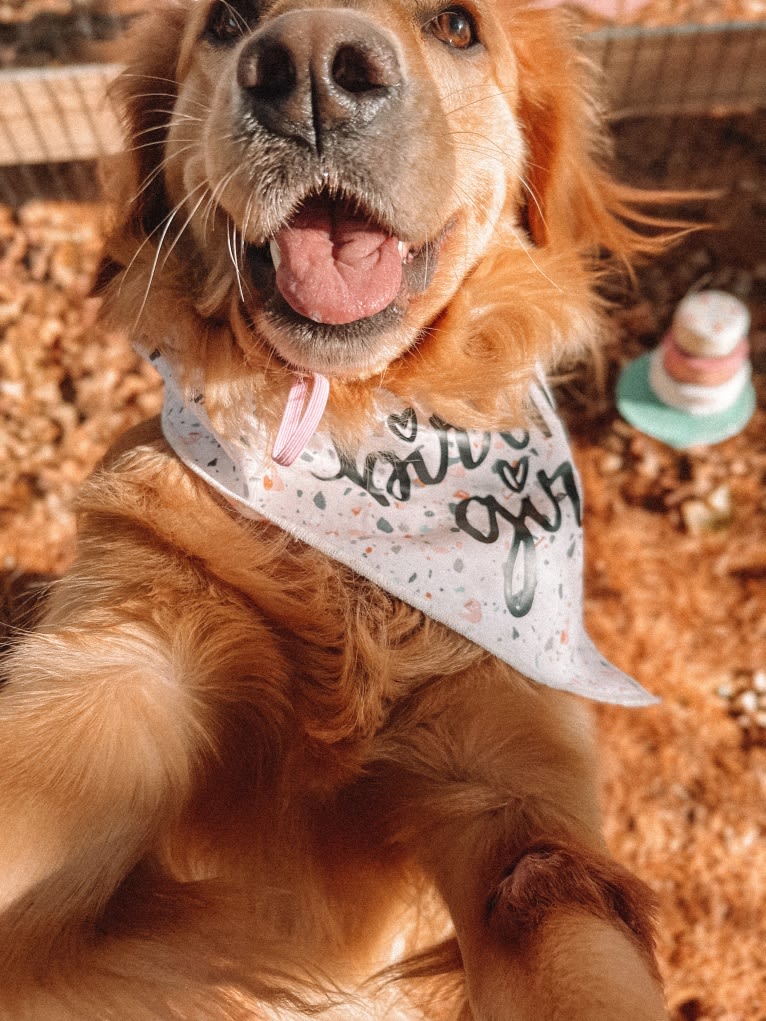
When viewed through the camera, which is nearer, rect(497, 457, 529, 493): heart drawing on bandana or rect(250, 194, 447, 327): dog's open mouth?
rect(250, 194, 447, 327): dog's open mouth

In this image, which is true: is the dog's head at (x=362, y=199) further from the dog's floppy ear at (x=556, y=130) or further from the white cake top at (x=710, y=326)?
the white cake top at (x=710, y=326)

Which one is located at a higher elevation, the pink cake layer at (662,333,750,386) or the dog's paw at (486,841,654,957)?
the dog's paw at (486,841,654,957)

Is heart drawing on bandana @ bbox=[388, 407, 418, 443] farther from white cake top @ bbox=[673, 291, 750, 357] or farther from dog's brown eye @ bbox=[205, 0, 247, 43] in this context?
white cake top @ bbox=[673, 291, 750, 357]

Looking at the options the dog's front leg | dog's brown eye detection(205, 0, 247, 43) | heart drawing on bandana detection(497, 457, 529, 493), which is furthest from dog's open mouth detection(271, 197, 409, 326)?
the dog's front leg

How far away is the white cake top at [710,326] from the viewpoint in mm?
3482

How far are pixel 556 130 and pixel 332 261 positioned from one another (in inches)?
38.4

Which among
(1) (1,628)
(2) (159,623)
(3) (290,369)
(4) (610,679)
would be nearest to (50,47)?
(1) (1,628)

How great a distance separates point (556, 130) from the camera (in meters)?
2.47

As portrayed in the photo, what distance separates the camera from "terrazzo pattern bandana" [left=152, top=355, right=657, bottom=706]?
214cm

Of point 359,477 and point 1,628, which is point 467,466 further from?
point 1,628

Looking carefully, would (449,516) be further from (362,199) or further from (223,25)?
(223,25)

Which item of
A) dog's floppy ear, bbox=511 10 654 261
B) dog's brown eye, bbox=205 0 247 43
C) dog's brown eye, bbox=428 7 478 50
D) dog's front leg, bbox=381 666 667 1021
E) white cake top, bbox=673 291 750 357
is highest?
dog's brown eye, bbox=205 0 247 43

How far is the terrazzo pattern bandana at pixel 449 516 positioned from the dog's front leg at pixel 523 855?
6.7 inches

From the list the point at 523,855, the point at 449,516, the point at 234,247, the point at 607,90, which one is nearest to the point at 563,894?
the point at 523,855
